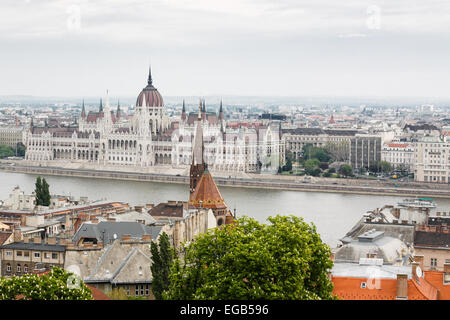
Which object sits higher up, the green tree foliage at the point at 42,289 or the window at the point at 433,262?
the green tree foliage at the point at 42,289

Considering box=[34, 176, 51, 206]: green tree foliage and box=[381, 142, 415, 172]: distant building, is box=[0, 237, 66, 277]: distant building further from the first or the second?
box=[381, 142, 415, 172]: distant building

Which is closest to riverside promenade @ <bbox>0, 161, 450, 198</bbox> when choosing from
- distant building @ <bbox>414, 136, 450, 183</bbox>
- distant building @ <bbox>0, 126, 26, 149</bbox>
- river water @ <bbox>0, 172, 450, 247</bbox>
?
river water @ <bbox>0, 172, 450, 247</bbox>

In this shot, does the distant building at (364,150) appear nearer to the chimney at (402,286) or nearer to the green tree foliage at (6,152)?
the green tree foliage at (6,152)

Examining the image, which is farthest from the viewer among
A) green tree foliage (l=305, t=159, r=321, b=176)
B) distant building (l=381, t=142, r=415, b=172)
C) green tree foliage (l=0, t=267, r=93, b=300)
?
distant building (l=381, t=142, r=415, b=172)

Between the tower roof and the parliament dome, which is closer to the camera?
the tower roof

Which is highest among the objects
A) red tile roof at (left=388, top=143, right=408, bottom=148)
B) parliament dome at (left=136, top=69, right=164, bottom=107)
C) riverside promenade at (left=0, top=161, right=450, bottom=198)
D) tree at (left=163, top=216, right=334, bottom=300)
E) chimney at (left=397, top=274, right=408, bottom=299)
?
parliament dome at (left=136, top=69, right=164, bottom=107)

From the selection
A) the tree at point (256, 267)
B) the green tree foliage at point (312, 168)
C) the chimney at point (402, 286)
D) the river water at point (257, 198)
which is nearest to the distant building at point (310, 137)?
the green tree foliage at point (312, 168)

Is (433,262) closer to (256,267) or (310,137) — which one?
(256,267)

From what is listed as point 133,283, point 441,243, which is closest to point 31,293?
point 133,283
